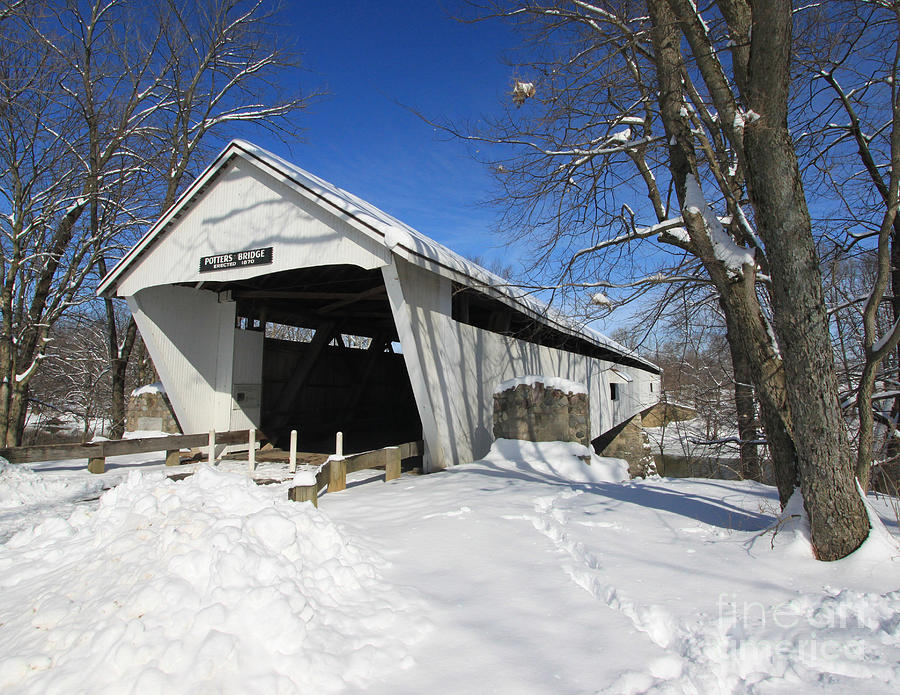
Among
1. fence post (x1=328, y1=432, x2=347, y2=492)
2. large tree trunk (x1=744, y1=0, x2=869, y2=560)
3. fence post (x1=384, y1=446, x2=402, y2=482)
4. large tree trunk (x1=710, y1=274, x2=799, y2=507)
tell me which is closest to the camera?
large tree trunk (x1=744, y1=0, x2=869, y2=560)

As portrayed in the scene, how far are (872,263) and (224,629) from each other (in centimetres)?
990

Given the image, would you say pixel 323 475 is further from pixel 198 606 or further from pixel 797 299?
pixel 797 299

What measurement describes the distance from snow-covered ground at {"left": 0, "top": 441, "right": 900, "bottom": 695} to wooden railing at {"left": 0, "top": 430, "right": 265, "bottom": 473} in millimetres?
4291

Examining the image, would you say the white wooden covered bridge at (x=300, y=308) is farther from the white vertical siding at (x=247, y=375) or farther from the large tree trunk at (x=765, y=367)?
the large tree trunk at (x=765, y=367)

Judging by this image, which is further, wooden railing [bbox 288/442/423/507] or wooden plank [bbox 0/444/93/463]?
wooden plank [bbox 0/444/93/463]

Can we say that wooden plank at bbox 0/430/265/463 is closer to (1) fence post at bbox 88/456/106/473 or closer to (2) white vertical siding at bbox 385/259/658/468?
(1) fence post at bbox 88/456/106/473

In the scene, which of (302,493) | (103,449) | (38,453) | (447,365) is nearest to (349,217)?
(447,365)

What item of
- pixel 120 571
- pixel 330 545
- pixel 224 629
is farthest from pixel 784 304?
pixel 120 571

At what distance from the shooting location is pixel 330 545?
313 centimetres

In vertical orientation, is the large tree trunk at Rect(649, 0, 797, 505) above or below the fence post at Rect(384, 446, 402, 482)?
above

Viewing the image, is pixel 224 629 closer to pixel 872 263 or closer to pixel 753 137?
pixel 753 137

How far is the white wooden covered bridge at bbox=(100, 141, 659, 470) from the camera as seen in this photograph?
7.57 meters

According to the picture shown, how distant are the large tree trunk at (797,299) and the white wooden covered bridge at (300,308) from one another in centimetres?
215

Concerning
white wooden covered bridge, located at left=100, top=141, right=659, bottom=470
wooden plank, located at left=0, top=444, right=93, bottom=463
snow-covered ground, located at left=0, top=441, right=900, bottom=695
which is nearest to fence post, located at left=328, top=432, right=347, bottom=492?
snow-covered ground, located at left=0, top=441, right=900, bottom=695
